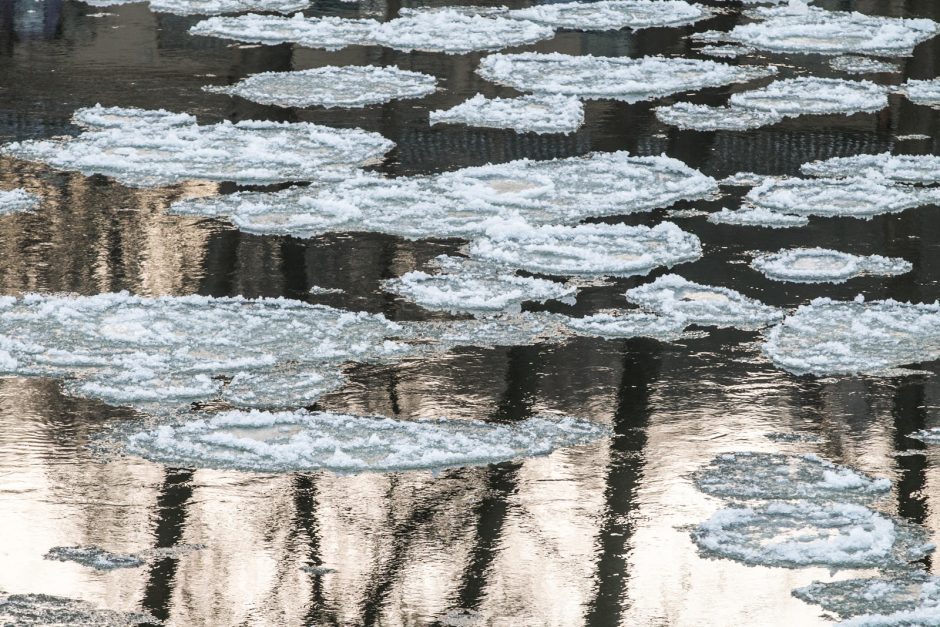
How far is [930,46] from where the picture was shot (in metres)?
16.0

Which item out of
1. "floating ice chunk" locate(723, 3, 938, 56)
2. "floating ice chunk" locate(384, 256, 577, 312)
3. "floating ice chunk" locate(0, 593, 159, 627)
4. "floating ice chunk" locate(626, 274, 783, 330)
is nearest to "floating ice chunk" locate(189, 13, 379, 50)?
"floating ice chunk" locate(723, 3, 938, 56)

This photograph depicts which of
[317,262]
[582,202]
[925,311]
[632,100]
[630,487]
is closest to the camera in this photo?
[630,487]

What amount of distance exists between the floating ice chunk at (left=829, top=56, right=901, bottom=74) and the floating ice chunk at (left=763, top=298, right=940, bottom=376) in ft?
21.7

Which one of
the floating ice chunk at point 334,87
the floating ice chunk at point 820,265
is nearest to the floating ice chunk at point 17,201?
the floating ice chunk at point 334,87

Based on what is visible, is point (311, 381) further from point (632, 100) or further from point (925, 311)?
point (632, 100)

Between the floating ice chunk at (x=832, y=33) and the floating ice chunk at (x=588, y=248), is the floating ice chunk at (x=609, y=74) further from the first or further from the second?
the floating ice chunk at (x=588, y=248)

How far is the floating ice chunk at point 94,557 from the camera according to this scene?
5633mm

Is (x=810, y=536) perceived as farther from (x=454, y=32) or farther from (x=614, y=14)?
(x=614, y=14)

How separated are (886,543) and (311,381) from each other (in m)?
2.58

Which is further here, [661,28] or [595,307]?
[661,28]

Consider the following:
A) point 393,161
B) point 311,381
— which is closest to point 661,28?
point 393,161

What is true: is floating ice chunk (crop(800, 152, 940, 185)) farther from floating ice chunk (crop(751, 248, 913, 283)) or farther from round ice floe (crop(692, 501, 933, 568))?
round ice floe (crop(692, 501, 933, 568))

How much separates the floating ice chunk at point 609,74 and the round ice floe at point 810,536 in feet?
25.4

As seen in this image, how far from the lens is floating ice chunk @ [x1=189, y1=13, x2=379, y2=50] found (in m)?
15.7
